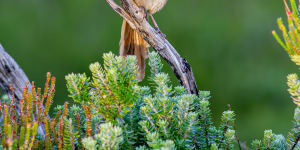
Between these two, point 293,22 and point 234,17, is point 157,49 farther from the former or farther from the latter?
point 234,17

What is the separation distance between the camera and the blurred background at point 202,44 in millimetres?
5434

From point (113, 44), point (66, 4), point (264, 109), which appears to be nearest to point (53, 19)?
point (66, 4)

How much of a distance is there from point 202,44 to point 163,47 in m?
3.32

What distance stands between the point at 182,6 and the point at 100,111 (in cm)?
419

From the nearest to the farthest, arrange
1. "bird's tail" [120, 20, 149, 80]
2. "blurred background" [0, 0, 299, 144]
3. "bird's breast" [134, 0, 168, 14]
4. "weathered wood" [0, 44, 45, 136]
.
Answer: "weathered wood" [0, 44, 45, 136], "bird's tail" [120, 20, 149, 80], "bird's breast" [134, 0, 168, 14], "blurred background" [0, 0, 299, 144]

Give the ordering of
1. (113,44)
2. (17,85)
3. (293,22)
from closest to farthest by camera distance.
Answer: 1. (293,22)
2. (17,85)
3. (113,44)

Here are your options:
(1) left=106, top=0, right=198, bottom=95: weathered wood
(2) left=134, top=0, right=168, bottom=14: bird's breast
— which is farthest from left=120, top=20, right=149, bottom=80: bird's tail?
(1) left=106, top=0, right=198, bottom=95: weathered wood

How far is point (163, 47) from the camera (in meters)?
2.39

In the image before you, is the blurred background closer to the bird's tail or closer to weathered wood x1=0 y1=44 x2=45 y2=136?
the bird's tail

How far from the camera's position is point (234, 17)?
18.9ft

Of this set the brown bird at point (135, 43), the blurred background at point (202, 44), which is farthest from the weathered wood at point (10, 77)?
the blurred background at point (202, 44)

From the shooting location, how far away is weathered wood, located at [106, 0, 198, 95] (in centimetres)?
231

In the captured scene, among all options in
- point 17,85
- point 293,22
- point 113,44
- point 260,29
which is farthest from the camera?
point 260,29

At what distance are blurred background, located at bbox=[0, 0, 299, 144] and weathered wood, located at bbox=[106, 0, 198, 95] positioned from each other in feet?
9.33
